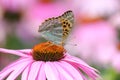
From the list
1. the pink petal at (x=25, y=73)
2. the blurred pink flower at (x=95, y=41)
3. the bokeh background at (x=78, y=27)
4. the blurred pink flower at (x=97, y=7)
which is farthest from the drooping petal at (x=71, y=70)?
the blurred pink flower at (x=97, y=7)

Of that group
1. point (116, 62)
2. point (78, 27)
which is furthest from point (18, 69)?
point (78, 27)

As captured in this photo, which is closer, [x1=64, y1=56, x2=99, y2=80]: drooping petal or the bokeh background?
[x1=64, y1=56, x2=99, y2=80]: drooping petal

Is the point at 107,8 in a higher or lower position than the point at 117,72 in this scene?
higher

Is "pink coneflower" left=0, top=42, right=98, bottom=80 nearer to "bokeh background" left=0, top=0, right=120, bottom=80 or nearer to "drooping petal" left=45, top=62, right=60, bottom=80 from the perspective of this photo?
"drooping petal" left=45, top=62, right=60, bottom=80

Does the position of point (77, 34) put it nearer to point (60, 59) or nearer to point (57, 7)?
point (57, 7)

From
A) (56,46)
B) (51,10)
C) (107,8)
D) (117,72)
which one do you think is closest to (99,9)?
(107,8)

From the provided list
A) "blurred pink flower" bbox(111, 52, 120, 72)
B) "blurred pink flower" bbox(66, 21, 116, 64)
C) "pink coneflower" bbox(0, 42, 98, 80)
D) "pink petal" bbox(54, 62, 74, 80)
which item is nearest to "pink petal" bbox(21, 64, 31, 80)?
"pink coneflower" bbox(0, 42, 98, 80)

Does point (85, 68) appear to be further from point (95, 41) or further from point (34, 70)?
point (95, 41)
